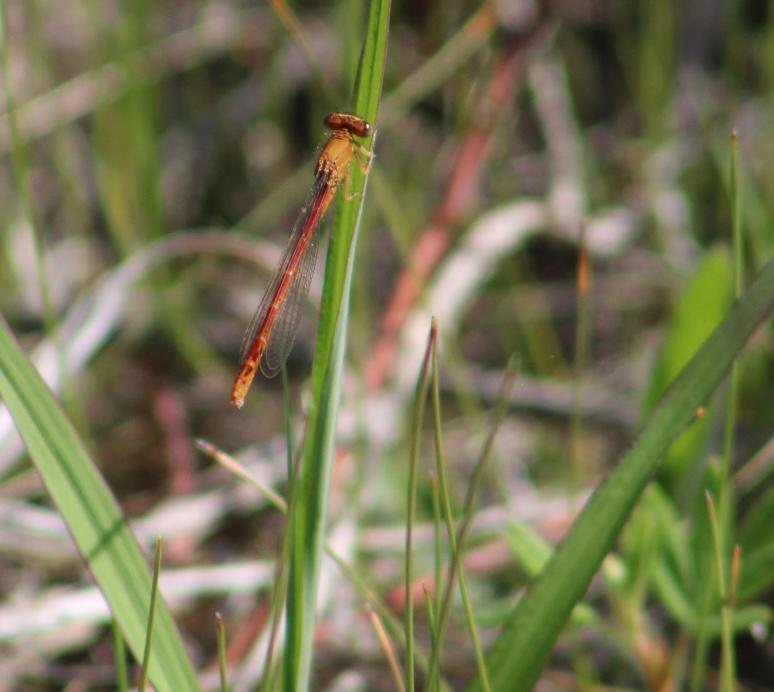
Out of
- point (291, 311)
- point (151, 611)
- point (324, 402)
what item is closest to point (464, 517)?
point (324, 402)

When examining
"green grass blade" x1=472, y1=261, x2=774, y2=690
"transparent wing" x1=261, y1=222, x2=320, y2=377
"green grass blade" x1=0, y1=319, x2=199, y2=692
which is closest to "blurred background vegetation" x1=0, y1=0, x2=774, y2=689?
"transparent wing" x1=261, y1=222, x2=320, y2=377

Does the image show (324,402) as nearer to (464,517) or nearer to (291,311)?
(464,517)

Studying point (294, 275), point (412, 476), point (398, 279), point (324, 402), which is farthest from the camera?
point (398, 279)

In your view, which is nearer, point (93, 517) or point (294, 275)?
point (93, 517)

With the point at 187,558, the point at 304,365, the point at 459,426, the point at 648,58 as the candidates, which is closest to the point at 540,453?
the point at 459,426

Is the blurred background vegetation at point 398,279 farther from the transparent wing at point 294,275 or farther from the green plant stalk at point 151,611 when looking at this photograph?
the green plant stalk at point 151,611

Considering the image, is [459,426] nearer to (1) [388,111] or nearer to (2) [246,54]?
(1) [388,111]

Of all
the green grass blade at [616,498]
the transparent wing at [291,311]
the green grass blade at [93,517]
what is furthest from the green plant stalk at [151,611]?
the transparent wing at [291,311]
